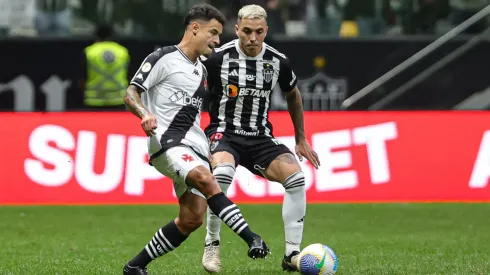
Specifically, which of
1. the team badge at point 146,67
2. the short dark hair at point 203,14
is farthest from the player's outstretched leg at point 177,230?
the short dark hair at point 203,14

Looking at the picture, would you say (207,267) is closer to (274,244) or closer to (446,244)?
(274,244)

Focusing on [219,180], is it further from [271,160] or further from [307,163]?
[307,163]

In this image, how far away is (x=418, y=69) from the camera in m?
20.3

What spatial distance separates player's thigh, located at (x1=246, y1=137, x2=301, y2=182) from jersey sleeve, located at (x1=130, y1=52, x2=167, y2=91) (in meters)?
1.44

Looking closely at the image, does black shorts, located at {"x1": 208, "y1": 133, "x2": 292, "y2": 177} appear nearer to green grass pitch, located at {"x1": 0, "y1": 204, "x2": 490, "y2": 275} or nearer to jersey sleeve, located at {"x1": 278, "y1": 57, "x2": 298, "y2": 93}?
jersey sleeve, located at {"x1": 278, "y1": 57, "x2": 298, "y2": 93}

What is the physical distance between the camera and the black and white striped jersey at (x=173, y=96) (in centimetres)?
798

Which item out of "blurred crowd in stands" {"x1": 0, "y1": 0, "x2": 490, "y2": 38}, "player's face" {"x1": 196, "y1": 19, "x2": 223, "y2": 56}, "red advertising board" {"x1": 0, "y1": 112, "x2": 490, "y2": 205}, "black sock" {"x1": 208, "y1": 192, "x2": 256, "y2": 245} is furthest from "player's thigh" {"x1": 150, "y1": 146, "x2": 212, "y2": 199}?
"blurred crowd in stands" {"x1": 0, "y1": 0, "x2": 490, "y2": 38}

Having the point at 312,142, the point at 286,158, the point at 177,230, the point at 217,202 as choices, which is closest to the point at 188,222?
the point at 177,230

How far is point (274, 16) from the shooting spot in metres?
20.4

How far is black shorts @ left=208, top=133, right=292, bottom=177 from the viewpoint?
9.13 meters

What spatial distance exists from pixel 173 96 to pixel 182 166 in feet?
1.86

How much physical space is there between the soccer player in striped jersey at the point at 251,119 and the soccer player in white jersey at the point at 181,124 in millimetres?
878

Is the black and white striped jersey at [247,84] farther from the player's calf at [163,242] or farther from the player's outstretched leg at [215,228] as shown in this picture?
the player's calf at [163,242]

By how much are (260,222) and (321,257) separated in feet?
15.4
